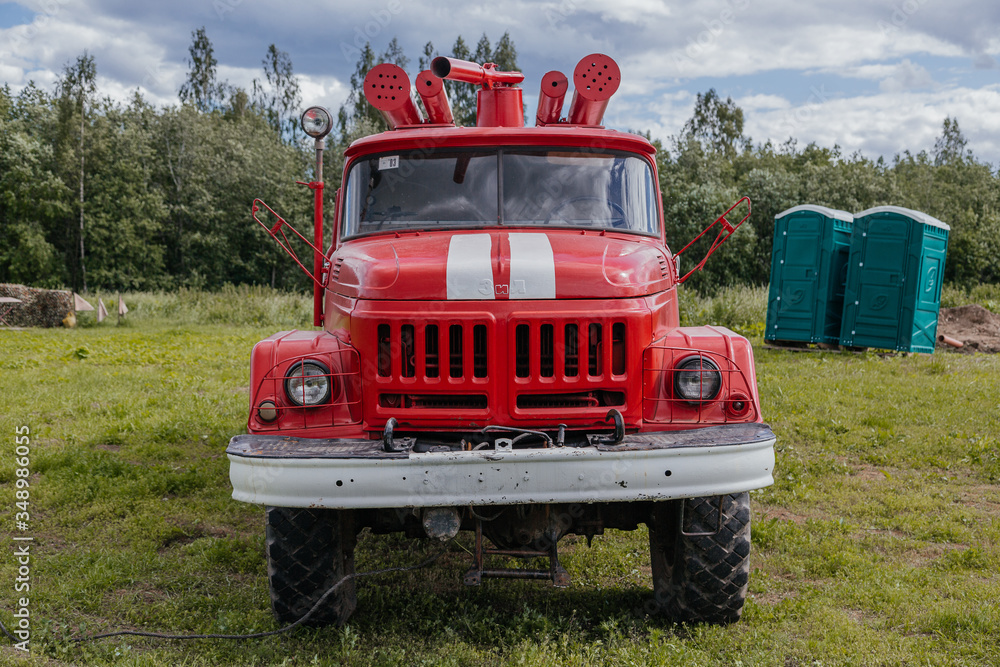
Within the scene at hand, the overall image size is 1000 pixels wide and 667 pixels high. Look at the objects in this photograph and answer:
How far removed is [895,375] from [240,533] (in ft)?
29.3

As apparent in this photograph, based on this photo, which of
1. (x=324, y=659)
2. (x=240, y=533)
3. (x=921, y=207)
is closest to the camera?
(x=324, y=659)

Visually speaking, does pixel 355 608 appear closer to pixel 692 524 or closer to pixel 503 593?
pixel 503 593

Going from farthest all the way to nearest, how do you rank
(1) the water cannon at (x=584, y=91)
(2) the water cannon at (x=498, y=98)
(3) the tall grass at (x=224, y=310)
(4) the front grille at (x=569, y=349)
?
(3) the tall grass at (x=224, y=310), (2) the water cannon at (x=498, y=98), (1) the water cannon at (x=584, y=91), (4) the front grille at (x=569, y=349)

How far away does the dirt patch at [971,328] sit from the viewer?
13.8 meters

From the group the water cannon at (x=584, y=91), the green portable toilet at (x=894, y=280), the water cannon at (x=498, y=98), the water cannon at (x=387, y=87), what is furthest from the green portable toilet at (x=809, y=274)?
the water cannon at (x=387, y=87)

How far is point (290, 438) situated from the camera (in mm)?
3457

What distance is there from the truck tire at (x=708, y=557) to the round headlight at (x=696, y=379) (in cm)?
48

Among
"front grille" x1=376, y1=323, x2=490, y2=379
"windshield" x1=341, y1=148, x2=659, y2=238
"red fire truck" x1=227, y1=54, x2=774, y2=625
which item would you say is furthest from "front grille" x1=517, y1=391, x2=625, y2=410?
"windshield" x1=341, y1=148, x2=659, y2=238

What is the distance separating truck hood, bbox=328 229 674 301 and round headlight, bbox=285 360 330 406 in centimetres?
40

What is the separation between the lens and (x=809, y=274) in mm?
12945

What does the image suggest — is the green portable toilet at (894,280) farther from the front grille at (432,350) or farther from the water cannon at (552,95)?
the front grille at (432,350)

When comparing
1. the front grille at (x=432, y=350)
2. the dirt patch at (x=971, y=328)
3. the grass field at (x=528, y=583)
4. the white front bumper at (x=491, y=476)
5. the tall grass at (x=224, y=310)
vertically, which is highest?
the front grille at (x=432, y=350)

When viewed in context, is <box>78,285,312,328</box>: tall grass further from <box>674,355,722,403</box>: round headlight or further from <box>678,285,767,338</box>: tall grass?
<box>674,355,722,403</box>: round headlight

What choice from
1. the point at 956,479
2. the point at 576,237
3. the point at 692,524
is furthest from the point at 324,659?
the point at 956,479
